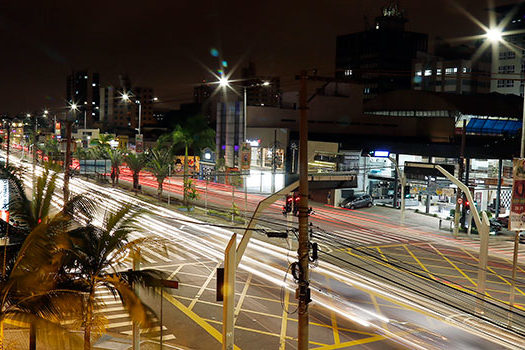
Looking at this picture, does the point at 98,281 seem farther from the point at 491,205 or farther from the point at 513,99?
the point at 513,99

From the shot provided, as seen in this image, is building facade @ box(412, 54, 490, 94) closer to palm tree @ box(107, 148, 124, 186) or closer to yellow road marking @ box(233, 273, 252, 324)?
palm tree @ box(107, 148, 124, 186)

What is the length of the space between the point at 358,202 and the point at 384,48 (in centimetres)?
10822

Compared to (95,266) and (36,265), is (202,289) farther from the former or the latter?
(36,265)

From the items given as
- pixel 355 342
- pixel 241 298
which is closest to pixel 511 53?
pixel 241 298

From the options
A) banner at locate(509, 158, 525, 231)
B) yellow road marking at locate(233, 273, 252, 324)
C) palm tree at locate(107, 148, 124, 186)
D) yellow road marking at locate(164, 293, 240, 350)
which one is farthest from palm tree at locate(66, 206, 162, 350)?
palm tree at locate(107, 148, 124, 186)

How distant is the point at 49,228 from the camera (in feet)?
34.0

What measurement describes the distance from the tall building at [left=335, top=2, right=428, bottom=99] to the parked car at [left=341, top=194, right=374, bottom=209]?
318ft

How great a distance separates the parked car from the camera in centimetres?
5053

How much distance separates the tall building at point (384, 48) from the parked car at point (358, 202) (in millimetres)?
96833

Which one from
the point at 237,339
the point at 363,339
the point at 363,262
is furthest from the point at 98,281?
the point at 363,262

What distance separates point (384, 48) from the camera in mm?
148500

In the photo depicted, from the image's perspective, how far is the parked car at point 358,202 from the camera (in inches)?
1989

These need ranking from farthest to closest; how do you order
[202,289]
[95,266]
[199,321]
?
1. [202,289]
2. [199,321]
3. [95,266]

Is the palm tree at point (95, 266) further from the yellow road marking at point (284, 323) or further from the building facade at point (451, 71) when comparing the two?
the building facade at point (451, 71)
